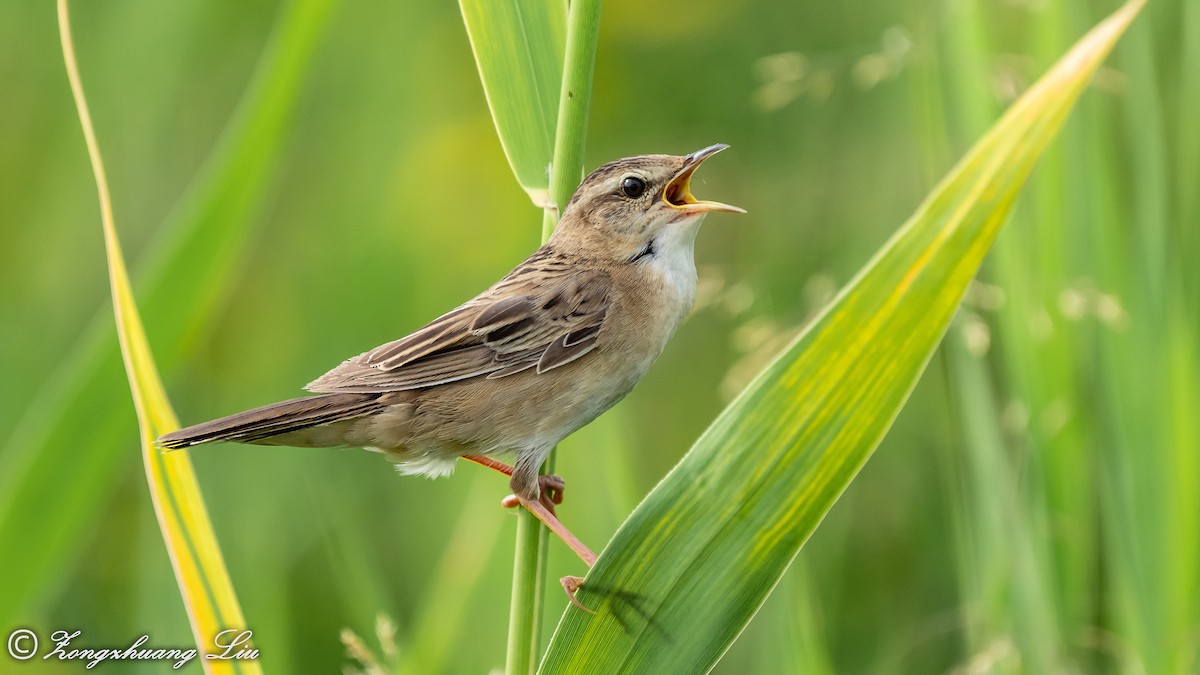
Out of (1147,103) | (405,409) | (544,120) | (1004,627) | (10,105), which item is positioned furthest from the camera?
(10,105)

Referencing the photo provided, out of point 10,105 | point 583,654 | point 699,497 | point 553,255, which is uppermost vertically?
point 10,105

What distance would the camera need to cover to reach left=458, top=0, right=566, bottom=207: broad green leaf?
6.88 ft

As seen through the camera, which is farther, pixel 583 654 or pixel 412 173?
pixel 412 173

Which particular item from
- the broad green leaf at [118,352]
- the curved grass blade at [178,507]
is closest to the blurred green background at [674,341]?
the broad green leaf at [118,352]

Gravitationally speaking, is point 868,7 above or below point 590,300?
above

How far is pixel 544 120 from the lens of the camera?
213 cm

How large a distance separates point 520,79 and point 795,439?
91cm

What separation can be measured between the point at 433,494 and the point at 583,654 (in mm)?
2470

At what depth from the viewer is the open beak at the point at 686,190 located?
230 cm

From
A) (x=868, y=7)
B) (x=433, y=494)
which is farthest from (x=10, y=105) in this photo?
(x=868, y=7)

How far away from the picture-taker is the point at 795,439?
1.71 m

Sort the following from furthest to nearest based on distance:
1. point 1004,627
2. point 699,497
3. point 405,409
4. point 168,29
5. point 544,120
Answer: point 168,29
point 1004,627
point 405,409
point 544,120
point 699,497

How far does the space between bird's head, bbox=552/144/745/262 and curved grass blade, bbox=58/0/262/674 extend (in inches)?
38.2

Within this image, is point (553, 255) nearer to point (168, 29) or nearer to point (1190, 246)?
point (1190, 246)
